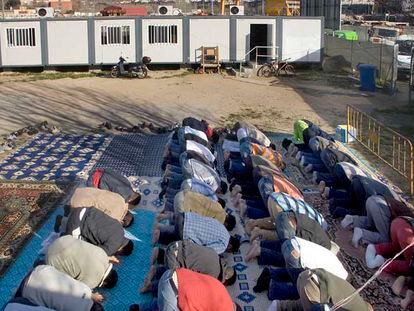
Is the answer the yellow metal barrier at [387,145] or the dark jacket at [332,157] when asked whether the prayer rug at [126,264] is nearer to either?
the dark jacket at [332,157]

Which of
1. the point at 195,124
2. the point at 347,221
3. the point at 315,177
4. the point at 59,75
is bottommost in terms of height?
the point at 347,221

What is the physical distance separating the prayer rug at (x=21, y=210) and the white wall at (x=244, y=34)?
14.9 m

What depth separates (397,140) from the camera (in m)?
11.2

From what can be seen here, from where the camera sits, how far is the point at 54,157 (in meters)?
10.3

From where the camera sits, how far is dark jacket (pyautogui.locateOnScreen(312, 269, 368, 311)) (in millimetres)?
4562

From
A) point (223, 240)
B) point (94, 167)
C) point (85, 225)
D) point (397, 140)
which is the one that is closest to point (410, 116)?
point (397, 140)

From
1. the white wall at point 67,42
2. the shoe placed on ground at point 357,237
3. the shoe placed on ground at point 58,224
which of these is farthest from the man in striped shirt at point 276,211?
the white wall at point 67,42

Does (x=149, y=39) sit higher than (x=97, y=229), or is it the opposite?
(x=149, y=39)

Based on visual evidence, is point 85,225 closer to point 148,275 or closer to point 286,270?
point 148,275

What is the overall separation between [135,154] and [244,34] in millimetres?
13127

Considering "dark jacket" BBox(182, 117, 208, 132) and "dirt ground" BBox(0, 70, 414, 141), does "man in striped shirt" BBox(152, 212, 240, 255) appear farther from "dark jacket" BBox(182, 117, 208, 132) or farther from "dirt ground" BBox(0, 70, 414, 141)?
"dirt ground" BBox(0, 70, 414, 141)

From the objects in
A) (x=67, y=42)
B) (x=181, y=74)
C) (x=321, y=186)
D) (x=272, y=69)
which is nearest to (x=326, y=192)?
(x=321, y=186)

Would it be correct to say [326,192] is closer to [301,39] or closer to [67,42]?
[301,39]

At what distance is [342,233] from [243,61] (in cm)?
1627
